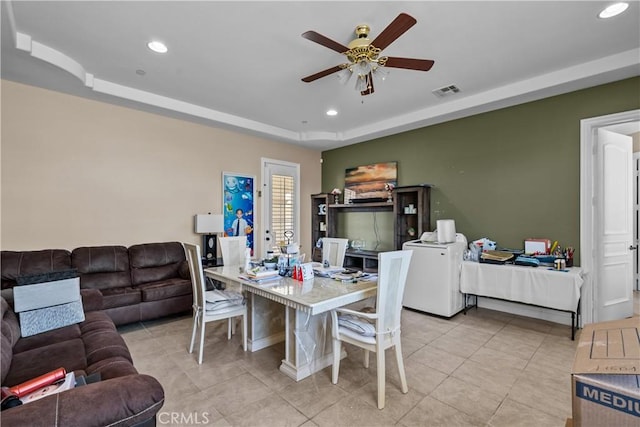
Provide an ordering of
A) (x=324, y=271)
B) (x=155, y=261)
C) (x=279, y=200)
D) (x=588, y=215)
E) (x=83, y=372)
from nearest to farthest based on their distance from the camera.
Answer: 1. (x=83, y=372)
2. (x=324, y=271)
3. (x=588, y=215)
4. (x=155, y=261)
5. (x=279, y=200)

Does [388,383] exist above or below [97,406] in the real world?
below

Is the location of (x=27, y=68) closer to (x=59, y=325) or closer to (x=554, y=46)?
(x=59, y=325)

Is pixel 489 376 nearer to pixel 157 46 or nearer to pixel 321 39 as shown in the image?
pixel 321 39

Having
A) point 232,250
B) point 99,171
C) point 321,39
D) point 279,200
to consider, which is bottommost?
point 232,250

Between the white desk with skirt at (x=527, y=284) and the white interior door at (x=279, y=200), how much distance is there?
3.28 m

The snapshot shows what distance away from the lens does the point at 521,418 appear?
1.98 meters

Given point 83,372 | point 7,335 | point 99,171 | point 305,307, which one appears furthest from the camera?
point 99,171

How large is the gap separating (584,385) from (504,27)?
295 cm

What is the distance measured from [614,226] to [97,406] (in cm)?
507

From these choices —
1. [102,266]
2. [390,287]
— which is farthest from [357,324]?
[102,266]

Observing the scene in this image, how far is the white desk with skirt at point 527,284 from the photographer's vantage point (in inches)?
128

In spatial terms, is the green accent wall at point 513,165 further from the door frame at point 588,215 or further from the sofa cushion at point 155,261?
the sofa cushion at point 155,261

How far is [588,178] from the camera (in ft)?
11.7

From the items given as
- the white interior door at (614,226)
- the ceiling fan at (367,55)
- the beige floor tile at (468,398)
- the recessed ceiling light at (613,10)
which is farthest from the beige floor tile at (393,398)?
the recessed ceiling light at (613,10)
